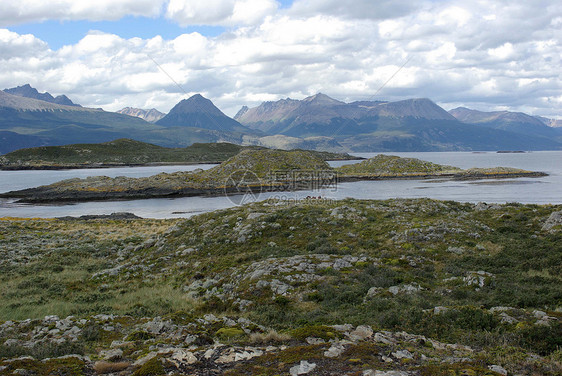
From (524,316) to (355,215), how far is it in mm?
20558

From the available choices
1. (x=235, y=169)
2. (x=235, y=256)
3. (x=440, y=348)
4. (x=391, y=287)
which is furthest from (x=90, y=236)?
(x=235, y=169)

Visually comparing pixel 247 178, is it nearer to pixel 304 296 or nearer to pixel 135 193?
pixel 135 193

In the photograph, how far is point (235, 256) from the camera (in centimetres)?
2586

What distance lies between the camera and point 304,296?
17125 mm

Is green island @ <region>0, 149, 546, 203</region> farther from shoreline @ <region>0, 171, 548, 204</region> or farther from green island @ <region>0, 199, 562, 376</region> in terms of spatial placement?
green island @ <region>0, 199, 562, 376</region>

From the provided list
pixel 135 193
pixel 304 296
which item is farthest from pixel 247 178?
pixel 304 296

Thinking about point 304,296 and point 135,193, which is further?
point 135,193

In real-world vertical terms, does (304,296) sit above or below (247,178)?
below

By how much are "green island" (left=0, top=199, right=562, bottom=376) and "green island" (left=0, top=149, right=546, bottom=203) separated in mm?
83561

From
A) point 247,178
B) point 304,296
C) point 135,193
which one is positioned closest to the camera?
point 304,296

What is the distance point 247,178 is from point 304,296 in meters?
120

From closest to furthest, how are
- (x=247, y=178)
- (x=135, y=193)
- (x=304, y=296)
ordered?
(x=304, y=296)
(x=135, y=193)
(x=247, y=178)

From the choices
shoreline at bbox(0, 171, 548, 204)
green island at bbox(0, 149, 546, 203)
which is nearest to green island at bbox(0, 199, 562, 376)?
shoreline at bbox(0, 171, 548, 204)

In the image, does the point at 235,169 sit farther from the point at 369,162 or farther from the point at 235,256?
the point at 235,256
